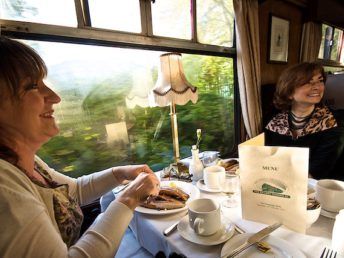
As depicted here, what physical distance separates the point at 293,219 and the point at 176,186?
1.48ft

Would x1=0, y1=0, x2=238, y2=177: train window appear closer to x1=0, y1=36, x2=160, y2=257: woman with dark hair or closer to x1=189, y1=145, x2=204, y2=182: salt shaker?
x1=189, y1=145, x2=204, y2=182: salt shaker

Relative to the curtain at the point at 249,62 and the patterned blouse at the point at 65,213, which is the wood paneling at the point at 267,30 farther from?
the patterned blouse at the point at 65,213

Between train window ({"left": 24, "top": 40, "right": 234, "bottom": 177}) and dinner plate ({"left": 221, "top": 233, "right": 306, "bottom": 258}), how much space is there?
1148 mm

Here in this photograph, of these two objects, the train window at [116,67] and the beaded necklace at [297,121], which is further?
the beaded necklace at [297,121]

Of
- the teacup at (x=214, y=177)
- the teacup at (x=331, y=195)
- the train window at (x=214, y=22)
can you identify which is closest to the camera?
the teacup at (x=331, y=195)

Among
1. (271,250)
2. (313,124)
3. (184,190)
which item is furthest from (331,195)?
(313,124)

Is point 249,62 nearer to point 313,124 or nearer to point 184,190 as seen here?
point 313,124

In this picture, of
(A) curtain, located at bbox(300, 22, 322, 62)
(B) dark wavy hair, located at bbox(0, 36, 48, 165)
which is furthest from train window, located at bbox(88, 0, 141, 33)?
(A) curtain, located at bbox(300, 22, 322, 62)

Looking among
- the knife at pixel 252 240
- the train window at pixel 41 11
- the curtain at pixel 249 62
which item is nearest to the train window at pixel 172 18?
the curtain at pixel 249 62

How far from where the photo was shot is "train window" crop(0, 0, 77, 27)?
107cm

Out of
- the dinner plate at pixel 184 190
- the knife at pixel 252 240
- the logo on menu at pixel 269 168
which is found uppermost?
the logo on menu at pixel 269 168

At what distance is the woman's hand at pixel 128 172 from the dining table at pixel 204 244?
0.59 ft

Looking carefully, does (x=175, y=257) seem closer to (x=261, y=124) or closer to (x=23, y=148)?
(x=23, y=148)

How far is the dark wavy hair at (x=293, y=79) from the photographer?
1435 millimetres
